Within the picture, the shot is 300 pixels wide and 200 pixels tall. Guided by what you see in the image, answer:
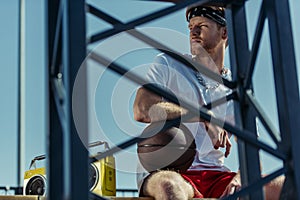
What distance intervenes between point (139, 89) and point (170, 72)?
0.18 m

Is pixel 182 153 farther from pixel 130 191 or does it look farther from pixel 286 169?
pixel 130 191

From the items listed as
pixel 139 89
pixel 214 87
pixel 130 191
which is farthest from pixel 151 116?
pixel 130 191

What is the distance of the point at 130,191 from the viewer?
5035 mm

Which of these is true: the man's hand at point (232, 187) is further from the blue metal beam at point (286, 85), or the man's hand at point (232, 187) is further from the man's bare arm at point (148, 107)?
the blue metal beam at point (286, 85)

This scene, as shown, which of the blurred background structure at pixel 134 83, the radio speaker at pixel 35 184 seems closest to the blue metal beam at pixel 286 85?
the blurred background structure at pixel 134 83

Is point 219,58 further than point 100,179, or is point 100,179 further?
point 219,58

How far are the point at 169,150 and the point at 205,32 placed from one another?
2.37 ft

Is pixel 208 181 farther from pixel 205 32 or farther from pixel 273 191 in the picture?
pixel 205 32

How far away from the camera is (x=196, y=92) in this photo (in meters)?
3.11

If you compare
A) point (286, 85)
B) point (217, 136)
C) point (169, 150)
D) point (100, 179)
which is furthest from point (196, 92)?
point (286, 85)

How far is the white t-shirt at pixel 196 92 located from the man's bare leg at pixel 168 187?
14 cm

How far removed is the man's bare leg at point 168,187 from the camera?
2.79 meters

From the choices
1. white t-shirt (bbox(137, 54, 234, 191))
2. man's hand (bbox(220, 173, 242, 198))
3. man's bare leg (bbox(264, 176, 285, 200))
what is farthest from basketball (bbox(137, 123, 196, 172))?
man's bare leg (bbox(264, 176, 285, 200))

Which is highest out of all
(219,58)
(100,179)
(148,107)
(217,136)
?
(219,58)
